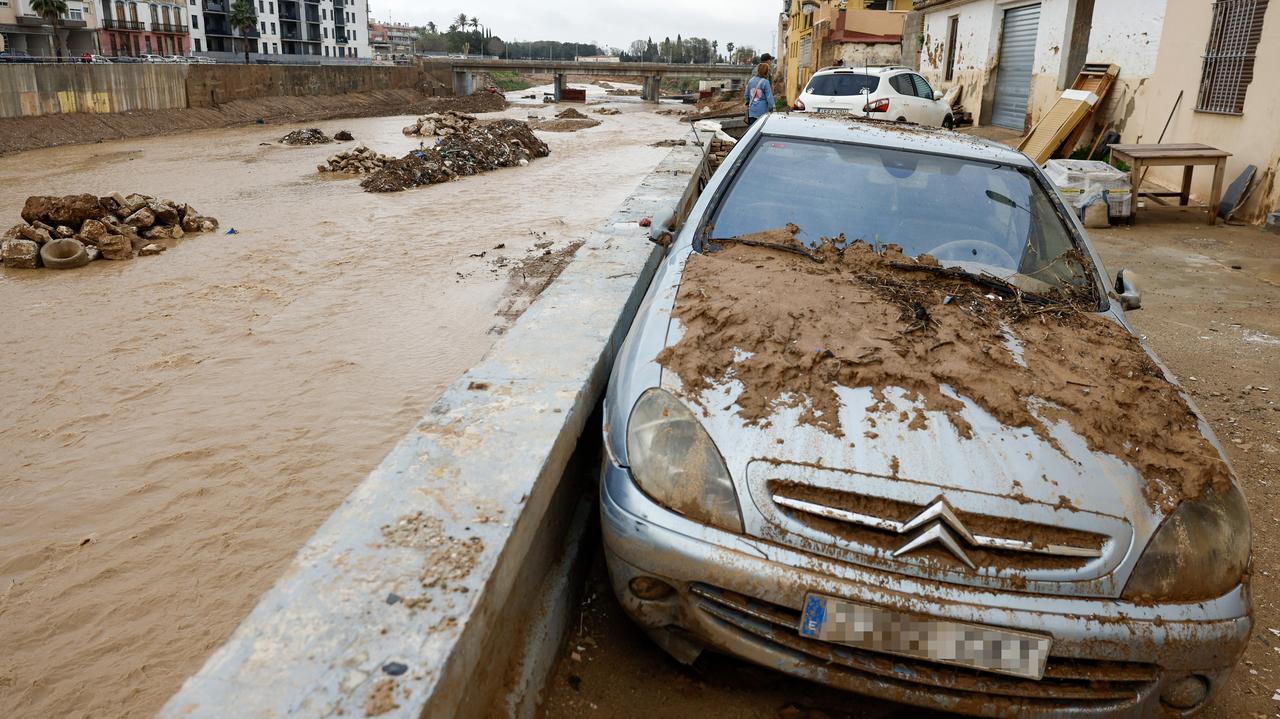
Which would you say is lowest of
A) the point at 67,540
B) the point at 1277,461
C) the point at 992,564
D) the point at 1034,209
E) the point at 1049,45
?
the point at 67,540

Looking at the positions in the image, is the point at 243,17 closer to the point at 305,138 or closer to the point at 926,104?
the point at 305,138

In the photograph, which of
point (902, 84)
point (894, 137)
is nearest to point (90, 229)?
point (894, 137)

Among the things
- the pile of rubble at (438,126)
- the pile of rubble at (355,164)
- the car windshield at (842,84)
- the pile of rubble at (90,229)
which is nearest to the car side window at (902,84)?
the car windshield at (842,84)

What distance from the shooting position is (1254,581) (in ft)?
10.1

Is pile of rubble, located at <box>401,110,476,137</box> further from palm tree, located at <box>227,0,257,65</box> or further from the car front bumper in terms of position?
palm tree, located at <box>227,0,257,65</box>

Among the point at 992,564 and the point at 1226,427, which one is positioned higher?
the point at 992,564

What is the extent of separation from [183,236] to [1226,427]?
11857 millimetres

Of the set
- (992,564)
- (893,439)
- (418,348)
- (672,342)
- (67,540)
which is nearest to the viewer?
(992,564)

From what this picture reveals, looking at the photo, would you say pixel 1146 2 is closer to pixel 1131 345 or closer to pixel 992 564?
pixel 1131 345

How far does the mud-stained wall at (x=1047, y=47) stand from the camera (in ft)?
42.7

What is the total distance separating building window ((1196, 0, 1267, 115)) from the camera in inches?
398

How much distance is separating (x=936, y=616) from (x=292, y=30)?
95077mm

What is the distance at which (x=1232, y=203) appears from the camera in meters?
9.96

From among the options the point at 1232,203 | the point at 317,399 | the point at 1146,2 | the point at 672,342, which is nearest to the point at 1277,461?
the point at 672,342
